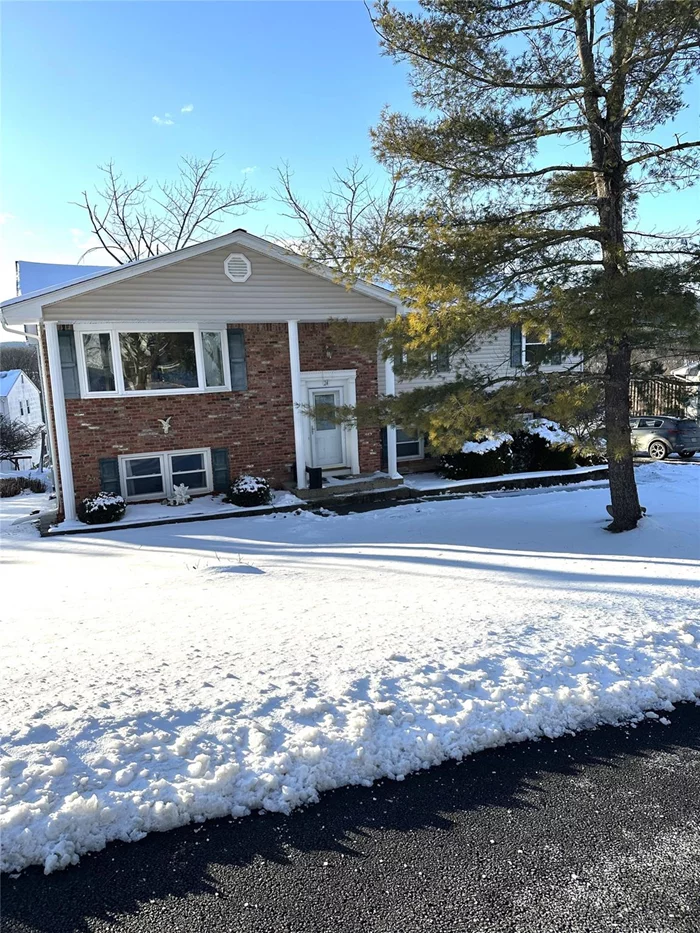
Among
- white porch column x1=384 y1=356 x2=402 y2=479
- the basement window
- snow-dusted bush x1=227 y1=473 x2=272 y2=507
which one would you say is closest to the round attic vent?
white porch column x1=384 y1=356 x2=402 y2=479

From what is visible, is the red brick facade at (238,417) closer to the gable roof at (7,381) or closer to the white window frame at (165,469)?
the white window frame at (165,469)

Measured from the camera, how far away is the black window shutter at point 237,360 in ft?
43.6

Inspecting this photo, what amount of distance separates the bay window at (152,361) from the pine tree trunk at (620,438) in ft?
26.7

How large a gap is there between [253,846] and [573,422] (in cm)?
706

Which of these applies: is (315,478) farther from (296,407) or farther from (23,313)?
(23,313)

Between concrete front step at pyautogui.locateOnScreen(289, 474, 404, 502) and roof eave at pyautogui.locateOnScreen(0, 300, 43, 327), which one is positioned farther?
concrete front step at pyautogui.locateOnScreen(289, 474, 404, 502)

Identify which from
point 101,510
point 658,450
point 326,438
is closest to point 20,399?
point 326,438

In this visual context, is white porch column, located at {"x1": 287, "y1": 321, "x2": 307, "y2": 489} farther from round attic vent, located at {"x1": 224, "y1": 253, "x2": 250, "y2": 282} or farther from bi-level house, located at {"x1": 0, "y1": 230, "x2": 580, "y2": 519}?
round attic vent, located at {"x1": 224, "y1": 253, "x2": 250, "y2": 282}

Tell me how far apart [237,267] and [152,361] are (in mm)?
2783

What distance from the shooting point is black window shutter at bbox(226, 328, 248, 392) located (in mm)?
13289

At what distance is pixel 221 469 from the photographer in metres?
13.5

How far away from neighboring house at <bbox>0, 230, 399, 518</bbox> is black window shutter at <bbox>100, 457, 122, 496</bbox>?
0.02 meters

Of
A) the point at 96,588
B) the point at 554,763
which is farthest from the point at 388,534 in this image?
the point at 554,763

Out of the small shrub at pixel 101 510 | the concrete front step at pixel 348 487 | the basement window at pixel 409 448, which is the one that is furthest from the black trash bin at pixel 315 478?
the small shrub at pixel 101 510
